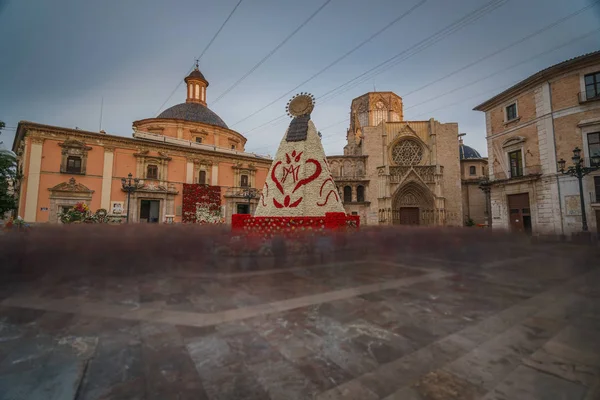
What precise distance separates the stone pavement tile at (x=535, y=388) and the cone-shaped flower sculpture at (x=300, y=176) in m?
5.66

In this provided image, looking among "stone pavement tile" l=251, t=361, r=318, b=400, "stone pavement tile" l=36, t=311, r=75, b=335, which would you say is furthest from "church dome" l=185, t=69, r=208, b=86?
"stone pavement tile" l=251, t=361, r=318, b=400

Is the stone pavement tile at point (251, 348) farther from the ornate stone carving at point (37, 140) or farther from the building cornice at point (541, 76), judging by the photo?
the ornate stone carving at point (37, 140)

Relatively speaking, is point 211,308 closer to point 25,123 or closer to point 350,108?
point 25,123

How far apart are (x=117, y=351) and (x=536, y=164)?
774 inches

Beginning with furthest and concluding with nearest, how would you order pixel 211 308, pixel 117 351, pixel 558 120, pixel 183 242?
pixel 558 120 → pixel 211 308 → pixel 117 351 → pixel 183 242

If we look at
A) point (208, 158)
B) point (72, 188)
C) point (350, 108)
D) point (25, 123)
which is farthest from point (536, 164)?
point (25, 123)

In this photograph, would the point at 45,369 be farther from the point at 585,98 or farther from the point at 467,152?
the point at 467,152

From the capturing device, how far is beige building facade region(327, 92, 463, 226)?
22172 millimetres

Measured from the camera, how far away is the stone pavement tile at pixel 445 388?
1.67 meters

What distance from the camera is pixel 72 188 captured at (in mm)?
16828

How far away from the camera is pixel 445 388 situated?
1.75 metres

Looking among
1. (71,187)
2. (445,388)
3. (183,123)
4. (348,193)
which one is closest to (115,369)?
(445,388)

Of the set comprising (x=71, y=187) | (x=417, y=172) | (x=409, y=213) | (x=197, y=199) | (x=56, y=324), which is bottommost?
(x=56, y=324)

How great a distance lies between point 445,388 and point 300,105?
317 inches
